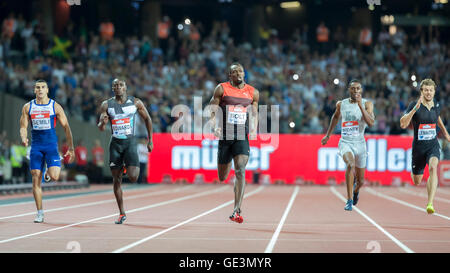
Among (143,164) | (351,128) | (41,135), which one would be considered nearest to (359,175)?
(351,128)

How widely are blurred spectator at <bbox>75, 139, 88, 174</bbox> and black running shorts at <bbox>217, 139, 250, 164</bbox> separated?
1658 cm

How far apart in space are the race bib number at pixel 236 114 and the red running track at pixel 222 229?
166cm

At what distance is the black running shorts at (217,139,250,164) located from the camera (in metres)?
12.1

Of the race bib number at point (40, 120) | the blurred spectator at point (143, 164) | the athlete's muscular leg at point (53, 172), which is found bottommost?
the blurred spectator at point (143, 164)

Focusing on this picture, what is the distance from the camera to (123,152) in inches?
479

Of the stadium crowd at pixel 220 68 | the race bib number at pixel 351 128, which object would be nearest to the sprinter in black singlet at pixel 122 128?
the race bib number at pixel 351 128

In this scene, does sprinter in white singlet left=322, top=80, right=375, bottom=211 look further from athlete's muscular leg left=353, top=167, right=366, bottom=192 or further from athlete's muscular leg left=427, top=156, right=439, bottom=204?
athlete's muscular leg left=427, top=156, right=439, bottom=204

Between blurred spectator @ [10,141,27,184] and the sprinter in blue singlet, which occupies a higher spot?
the sprinter in blue singlet

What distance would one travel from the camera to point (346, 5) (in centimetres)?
4025

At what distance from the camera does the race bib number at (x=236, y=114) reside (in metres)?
12.0

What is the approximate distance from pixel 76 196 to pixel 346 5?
2307cm

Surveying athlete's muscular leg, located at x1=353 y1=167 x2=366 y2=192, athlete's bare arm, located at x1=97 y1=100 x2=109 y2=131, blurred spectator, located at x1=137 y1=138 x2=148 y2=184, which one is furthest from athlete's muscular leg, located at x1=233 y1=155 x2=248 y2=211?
blurred spectator, located at x1=137 y1=138 x2=148 y2=184

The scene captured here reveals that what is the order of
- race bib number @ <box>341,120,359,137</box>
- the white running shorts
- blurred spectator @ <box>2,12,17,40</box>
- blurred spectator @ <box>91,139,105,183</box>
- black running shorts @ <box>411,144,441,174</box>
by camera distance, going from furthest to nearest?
blurred spectator @ <box>2,12,17,40</box>, blurred spectator @ <box>91,139,105,183</box>, the white running shorts, race bib number @ <box>341,120,359,137</box>, black running shorts @ <box>411,144,441,174</box>

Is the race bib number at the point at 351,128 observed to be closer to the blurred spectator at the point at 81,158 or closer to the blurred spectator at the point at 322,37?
the blurred spectator at the point at 81,158
